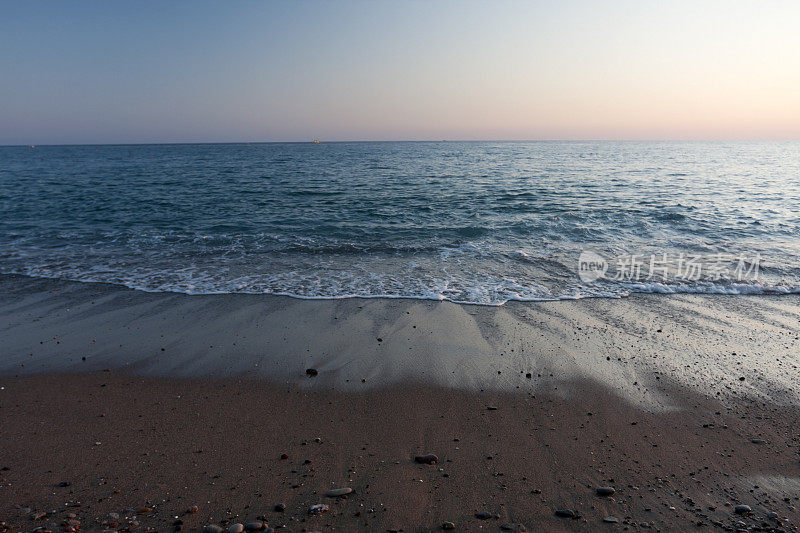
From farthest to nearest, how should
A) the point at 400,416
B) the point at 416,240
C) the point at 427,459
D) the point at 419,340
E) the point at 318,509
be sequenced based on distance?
the point at 416,240 < the point at 419,340 < the point at 400,416 < the point at 427,459 < the point at 318,509

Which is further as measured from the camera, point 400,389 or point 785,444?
point 400,389

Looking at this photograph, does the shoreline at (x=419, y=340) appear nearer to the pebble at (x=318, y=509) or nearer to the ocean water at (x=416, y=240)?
the ocean water at (x=416, y=240)

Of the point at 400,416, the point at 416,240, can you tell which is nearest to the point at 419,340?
the point at 400,416

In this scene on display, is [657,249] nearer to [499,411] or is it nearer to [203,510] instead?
[499,411]

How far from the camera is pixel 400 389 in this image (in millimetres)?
4902

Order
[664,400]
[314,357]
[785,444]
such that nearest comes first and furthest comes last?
[785,444] < [664,400] < [314,357]

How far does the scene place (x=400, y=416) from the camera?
14.4 ft

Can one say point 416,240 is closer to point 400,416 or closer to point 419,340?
point 419,340

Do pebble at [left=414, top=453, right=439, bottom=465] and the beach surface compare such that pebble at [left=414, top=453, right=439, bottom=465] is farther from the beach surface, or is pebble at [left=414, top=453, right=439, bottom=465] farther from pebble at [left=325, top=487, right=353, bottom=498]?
pebble at [left=325, top=487, right=353, bottom=498]

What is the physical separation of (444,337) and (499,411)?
1.92 m

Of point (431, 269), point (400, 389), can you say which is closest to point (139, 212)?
point (431, 269)

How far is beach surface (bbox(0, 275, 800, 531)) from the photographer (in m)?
3.16

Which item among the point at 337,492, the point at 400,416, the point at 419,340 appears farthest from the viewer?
the point at 419,340

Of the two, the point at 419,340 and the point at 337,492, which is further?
the point at 419,340
